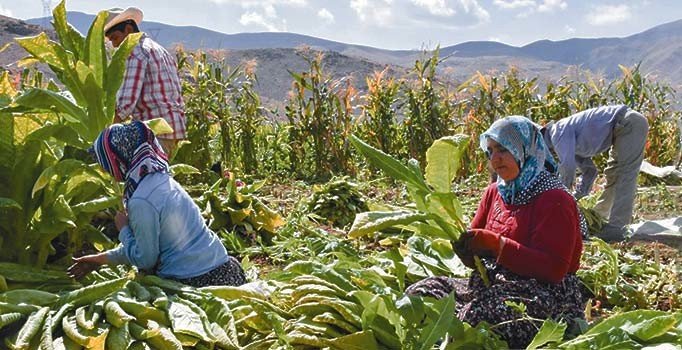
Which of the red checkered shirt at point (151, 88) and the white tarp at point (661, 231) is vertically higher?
the red checkered shirt at point (151, 88)

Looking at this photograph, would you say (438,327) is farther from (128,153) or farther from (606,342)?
(128,153)

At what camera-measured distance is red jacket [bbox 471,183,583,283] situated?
2.77 meters

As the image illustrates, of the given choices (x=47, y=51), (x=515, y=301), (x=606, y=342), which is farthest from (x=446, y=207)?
(x=47, y=51)

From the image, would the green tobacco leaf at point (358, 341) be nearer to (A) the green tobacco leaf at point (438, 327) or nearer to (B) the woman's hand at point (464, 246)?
(A) the green tobacco leaf at point (438, 327)

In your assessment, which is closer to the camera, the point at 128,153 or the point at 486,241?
the point at 486,241

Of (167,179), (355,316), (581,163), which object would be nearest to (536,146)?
(355,316)

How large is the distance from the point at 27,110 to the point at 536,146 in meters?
2.24

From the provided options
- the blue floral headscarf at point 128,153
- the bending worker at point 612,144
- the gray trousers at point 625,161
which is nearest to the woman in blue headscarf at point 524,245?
the blue floral headscarf at point 128,153

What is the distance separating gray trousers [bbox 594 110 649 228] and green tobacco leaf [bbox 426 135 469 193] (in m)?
3.11

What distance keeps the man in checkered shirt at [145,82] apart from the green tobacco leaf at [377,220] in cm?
242

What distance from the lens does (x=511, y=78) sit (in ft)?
27.8

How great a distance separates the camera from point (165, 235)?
3086mm

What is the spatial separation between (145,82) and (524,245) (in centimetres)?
293

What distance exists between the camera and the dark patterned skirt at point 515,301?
2.79 m
